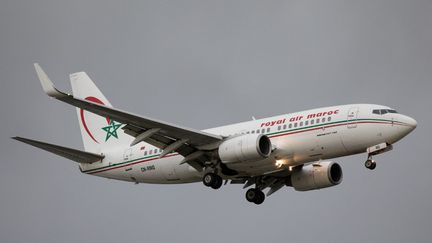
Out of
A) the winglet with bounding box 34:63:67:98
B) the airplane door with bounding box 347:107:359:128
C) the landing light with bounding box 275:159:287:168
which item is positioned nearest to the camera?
the winglet with bounding box 34:63:67:98

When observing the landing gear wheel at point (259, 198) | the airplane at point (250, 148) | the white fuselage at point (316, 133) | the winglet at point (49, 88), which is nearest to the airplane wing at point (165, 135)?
the airplane at point (250, 148)

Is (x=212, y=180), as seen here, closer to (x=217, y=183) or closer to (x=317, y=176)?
(x=217, y=183)

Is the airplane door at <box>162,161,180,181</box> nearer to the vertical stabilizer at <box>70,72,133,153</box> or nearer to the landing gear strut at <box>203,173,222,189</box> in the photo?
the landing gear strut at <box>203,173,222,189</box>

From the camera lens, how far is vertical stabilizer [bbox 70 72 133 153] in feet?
200

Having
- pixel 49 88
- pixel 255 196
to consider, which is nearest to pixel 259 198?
pixel 255 196

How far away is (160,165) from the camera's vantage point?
5691 cm

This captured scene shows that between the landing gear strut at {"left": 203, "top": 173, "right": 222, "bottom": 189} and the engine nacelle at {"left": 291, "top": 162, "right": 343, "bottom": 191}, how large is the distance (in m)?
5.63

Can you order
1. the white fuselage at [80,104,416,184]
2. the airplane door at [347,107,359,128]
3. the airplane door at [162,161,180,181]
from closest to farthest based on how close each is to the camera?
the white fuselage at [80,104,416,184] → the airplane door at [347,107,359,128] → the airplane door at [162,161,180,181]

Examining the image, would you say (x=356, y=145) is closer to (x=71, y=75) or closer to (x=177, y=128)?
(x=177, y=128)

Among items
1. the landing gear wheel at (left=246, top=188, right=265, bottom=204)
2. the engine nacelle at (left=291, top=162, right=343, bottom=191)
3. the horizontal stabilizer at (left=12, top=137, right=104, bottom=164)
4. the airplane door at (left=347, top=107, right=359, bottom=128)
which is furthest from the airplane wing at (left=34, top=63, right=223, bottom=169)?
the airplane door at (left=347, top=107, right=359, bottom=128)

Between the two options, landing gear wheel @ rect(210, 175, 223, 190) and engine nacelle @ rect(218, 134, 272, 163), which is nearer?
engine nacelle @ rect(218, 134, 272, 163)

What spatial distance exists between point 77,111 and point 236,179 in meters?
12.9

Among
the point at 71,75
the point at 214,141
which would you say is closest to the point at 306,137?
the point at 214,141

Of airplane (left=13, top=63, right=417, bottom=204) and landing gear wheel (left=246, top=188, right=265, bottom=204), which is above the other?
airplane (left=13, top=63, right=417, bottom=204)
